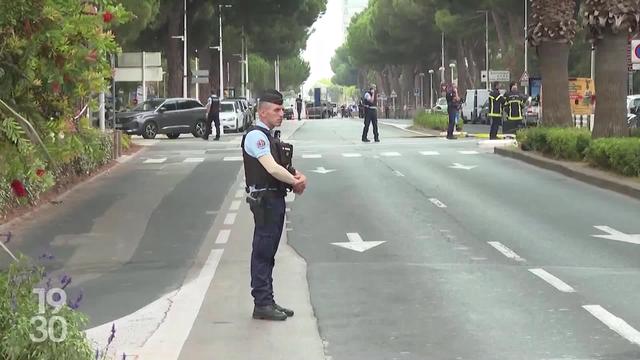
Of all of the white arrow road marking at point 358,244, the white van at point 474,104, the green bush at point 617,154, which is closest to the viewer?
the white arrow road marking at point 358,244

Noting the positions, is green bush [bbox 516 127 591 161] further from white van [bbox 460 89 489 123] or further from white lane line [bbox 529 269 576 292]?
white van [bbox 460 89 489 123]

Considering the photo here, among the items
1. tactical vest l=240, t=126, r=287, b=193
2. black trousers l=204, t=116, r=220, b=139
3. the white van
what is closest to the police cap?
tactical vest l=240, t=126, r=287, b=193

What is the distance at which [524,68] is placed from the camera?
181 ft

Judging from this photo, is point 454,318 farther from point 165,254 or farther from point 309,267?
point 165,254

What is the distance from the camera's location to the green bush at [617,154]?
1543 centimetres

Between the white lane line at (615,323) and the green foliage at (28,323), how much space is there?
399 cm

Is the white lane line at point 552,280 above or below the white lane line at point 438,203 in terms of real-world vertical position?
below

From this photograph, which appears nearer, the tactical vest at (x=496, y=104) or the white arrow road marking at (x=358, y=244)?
the white arrow road marking at (x=358, y=244)

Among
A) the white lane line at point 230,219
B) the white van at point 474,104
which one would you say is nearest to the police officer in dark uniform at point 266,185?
the white lane line at point 230,219

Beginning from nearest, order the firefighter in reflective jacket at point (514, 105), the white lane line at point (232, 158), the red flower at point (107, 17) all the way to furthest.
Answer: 1. the red flower at point (107, 17)
2. the white lane line at point (232, 158)
3. the firefighter in reflective jacket at point (514, 105)

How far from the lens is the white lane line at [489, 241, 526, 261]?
374 inches

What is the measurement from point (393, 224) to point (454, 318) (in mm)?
5101

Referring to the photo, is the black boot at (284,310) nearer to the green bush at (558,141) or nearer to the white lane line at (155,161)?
the green bush at (558,141)

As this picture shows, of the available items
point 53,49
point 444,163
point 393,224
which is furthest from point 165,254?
point 444,163
